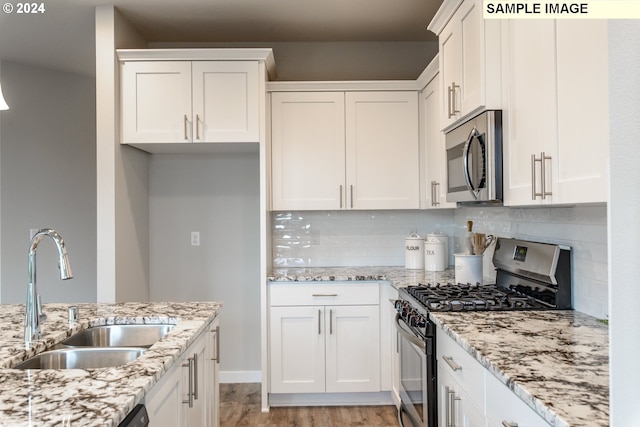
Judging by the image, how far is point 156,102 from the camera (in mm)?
2932

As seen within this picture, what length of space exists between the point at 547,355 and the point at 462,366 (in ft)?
1.15

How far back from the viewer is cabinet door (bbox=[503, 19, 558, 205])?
147 cm

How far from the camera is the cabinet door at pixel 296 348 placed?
297 cm

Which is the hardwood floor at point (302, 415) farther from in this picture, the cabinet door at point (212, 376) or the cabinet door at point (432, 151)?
the cabinet door at point (432, 151)

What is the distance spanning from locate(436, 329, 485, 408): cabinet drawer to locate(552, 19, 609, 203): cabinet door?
1.95ft

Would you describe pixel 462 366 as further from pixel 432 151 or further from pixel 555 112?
pixel 432 151

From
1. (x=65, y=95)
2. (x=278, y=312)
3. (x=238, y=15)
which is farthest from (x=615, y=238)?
(x=65, y=95)

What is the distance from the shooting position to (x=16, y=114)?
12.5 ft

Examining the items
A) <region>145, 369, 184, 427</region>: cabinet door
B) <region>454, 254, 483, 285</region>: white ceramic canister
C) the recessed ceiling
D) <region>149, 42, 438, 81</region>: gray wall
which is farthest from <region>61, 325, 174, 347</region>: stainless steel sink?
<region>149, 42, 438, 81</region>: gray wall

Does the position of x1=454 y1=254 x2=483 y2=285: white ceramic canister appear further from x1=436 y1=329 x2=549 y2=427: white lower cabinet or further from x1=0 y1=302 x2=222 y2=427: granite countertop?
x1=0 y1=302 x2=222 y2=427: granite countertop

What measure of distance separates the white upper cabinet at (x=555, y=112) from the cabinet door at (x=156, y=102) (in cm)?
201

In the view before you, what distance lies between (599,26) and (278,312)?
2.34m

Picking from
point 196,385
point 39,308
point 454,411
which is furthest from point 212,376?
point 454,411

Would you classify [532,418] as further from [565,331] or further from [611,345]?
[565,331]
